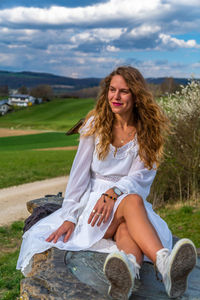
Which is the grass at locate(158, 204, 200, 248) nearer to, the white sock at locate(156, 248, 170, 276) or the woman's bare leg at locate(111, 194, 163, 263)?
the woman's bare leg at locate(111, 194, 163, 263)

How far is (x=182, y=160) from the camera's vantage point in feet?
28.4

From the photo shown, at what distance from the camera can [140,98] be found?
3.58 m

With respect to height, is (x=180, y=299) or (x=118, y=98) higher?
(x=118, y=98)

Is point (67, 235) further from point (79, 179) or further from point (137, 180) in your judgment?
point (137, 180)

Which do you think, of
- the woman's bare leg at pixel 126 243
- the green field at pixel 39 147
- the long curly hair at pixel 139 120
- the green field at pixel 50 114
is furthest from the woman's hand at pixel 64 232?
the green field at pixel 50 114

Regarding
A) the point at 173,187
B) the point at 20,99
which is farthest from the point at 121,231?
the point at 20,99

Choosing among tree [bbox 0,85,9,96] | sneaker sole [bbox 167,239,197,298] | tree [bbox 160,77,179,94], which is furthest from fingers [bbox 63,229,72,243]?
tree [bbox 0,85,9,96]

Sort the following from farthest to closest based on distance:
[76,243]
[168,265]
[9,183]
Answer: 1. [9,183]
2. [76,243]
3. [168,265]

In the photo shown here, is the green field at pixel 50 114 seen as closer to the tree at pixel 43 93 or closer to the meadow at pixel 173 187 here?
the tree at pixel 43 93

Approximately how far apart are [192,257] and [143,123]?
1.51 meters

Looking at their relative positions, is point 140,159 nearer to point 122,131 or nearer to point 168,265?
point 122,131

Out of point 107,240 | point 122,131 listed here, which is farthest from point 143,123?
point 107,240

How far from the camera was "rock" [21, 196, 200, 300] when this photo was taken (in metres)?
2.64

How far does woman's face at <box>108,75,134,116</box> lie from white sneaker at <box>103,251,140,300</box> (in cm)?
148
